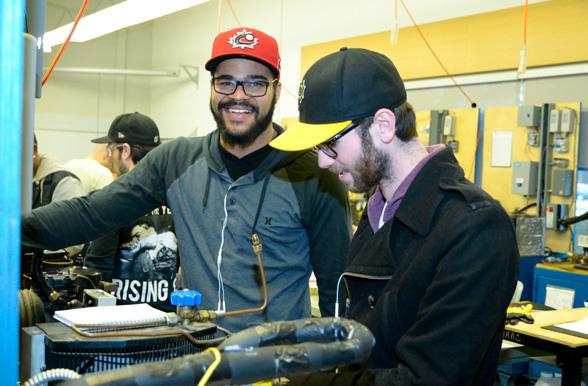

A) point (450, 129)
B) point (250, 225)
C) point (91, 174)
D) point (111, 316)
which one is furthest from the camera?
point (450, 129)

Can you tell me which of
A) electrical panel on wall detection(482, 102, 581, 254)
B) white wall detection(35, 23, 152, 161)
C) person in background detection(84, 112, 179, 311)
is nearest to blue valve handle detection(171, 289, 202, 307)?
person in background detection(84, 112, 179, 311)

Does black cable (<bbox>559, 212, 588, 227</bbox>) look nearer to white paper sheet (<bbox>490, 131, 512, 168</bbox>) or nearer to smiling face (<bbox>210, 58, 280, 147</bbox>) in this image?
white paper sheet (<bbox>490, 131, 512, 168</bbox>)

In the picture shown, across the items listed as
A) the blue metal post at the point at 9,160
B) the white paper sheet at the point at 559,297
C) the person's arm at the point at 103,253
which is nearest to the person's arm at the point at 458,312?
the blue metal post at the point at 9,160

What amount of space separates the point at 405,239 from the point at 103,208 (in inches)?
36.8

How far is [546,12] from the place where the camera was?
204 inches

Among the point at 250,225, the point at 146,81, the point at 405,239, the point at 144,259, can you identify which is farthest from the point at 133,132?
the point at 146,81

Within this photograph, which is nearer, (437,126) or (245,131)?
(245,131)

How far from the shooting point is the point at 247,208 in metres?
1.75

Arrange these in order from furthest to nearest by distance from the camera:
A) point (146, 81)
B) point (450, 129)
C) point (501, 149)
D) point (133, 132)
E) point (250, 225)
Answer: point (146, 81)
point (450, 129)
point (501, 149)
point (133, 132)
point (250, 225)

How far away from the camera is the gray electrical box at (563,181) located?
497 cm

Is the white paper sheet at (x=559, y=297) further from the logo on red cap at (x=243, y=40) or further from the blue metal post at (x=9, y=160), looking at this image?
the blue metal post at (x=9, y=160)

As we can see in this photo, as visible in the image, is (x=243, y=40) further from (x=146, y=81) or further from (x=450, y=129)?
(x=146, y=81)

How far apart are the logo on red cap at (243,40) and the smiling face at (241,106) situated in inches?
1.7

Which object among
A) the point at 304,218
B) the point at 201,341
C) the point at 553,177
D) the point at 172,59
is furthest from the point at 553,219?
the point at 172,59
